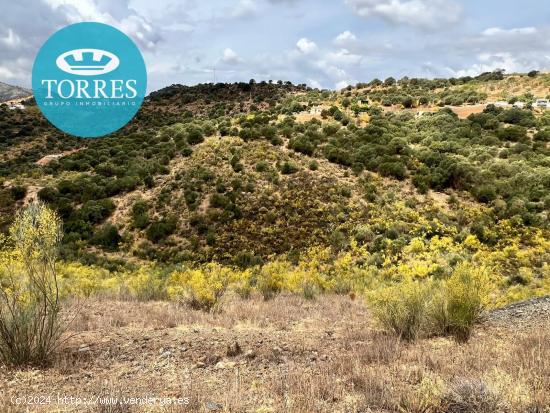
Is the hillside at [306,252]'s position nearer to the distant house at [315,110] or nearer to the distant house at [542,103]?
the distant house at [315,110]

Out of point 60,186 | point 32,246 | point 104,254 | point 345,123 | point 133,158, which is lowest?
point 104,254

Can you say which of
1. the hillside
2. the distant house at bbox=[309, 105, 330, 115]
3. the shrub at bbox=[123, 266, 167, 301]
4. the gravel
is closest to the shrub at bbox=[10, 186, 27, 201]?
the hillside

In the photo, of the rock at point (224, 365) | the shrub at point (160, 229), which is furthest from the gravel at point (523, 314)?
the shrub at point (160, 229)

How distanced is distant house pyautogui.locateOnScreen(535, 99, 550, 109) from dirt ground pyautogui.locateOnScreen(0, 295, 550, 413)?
38053 millimetres

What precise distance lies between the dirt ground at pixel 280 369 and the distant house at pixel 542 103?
38.1m

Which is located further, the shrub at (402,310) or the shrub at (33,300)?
the shrub at (402,310)

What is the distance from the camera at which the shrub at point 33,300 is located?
6.66m

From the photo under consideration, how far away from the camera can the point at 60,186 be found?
32094 mm

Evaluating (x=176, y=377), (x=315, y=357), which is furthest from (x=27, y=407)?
(x=315, y=357)

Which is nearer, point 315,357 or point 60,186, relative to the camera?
point 315,357

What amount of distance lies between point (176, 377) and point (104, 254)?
21148 mm

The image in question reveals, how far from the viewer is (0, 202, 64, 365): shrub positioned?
21.9 feet

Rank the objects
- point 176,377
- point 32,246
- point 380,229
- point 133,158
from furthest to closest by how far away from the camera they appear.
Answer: point 133,158 < point 380,229 < point 32,246 < point 176,377

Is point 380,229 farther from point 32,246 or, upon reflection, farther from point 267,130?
point 32,246
